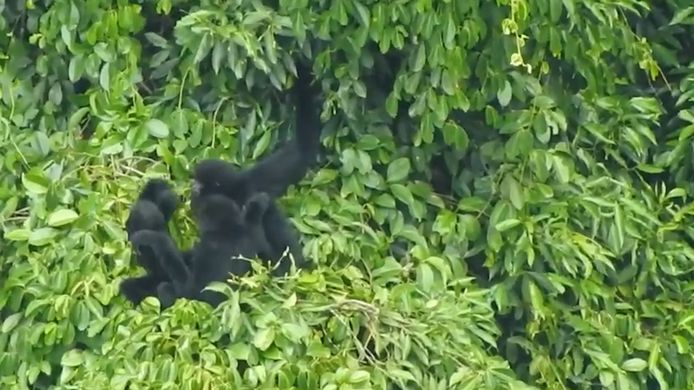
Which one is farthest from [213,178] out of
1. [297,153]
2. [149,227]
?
[297,153]

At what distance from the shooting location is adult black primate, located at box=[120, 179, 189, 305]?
10.9 ft

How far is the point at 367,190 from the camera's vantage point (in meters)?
3.67

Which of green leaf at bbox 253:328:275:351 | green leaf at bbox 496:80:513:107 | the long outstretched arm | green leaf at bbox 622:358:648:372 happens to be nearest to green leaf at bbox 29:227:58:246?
the long outstretched arm

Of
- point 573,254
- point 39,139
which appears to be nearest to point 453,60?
point 573,254

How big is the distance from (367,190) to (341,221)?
16 cm

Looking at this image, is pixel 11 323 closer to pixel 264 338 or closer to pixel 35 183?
pixel 35 183

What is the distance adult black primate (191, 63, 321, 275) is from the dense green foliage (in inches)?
2.3

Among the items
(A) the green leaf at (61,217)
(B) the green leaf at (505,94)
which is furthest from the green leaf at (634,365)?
(A) the green leaf at (61,217)

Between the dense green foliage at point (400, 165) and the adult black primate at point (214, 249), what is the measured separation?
0.37 feet

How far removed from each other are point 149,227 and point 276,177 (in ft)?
1.28

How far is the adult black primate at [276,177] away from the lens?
338 centimetres

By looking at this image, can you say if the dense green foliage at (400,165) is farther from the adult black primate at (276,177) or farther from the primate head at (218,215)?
the primate head at (218,215)

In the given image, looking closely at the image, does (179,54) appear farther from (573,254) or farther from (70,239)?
(573,254)

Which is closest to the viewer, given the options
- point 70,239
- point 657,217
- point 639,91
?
point 70,239
